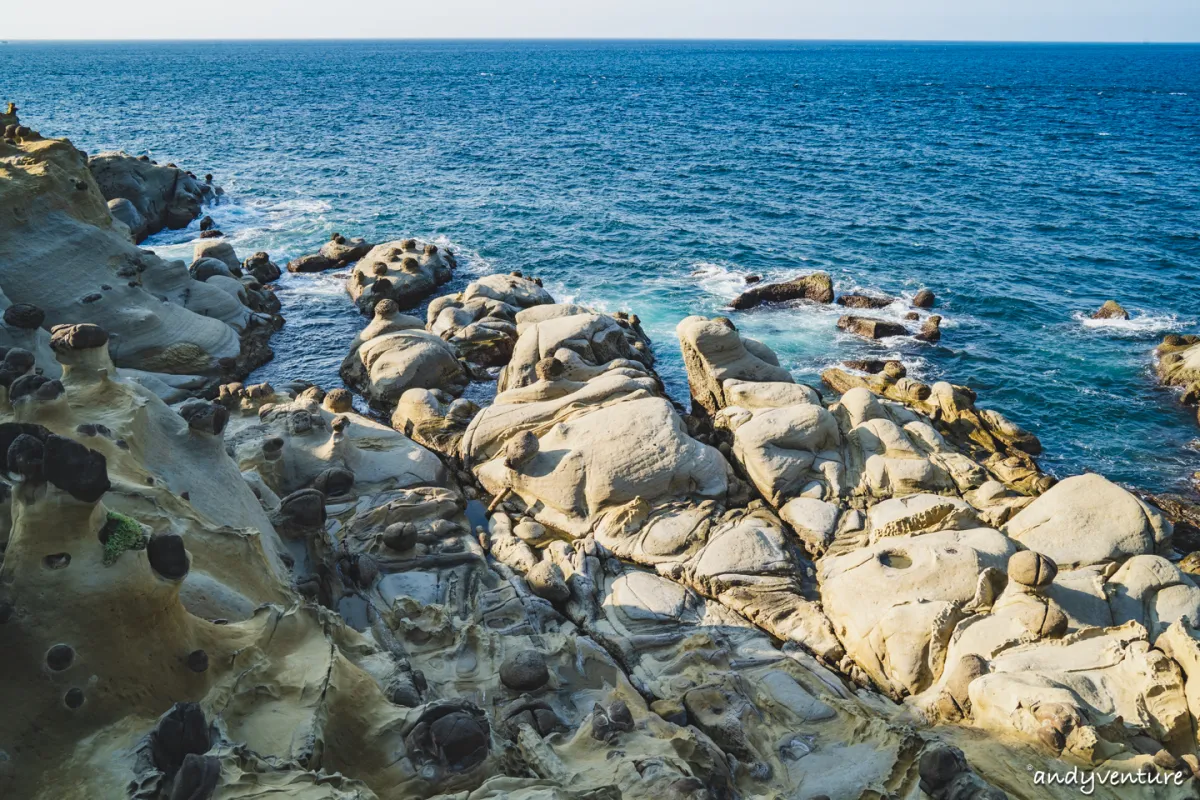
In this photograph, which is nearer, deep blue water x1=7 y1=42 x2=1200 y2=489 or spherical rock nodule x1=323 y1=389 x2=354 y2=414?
spherical rock nodule x1=323 y1=389 x2=354 y2=414

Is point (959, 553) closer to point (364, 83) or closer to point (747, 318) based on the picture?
point (747, 318)

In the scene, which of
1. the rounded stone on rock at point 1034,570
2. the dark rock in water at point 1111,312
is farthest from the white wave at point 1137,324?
the rounded stone on rock at point 1034,570

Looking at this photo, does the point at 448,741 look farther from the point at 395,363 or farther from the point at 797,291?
the point at 797,291

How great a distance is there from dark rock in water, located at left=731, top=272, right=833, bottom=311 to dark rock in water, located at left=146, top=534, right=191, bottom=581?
3299 centimetres

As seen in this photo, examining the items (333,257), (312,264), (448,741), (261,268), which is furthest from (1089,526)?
(261,268)

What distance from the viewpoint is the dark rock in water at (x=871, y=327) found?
36.1m

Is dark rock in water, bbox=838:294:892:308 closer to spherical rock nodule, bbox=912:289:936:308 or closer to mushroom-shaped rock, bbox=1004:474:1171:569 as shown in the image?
spherical rock nodule, bbox=912:289:936:308

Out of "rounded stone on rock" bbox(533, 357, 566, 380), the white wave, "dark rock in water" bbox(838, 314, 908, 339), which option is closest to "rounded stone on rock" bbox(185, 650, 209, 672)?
"rounded stone on rock" bbox(533, 357, 566, 380)

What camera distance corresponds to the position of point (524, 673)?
14117mm

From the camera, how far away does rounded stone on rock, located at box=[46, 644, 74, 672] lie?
364 inches

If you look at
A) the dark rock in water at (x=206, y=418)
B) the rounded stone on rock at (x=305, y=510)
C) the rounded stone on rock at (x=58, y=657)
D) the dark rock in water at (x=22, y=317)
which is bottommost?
the rounded stone on rock at (x=305, y=510)

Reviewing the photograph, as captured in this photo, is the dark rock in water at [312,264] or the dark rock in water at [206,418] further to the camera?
the dark rock in water at [312,264]

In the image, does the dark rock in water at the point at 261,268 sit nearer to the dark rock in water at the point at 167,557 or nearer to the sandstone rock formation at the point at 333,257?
the sandstone rock formation at the point at 333,257

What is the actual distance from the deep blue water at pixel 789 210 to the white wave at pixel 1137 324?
0.50ft
